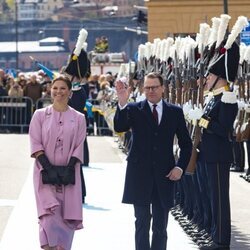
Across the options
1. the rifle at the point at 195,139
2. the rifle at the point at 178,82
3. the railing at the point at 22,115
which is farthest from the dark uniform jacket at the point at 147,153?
the railing at the point at 22,115

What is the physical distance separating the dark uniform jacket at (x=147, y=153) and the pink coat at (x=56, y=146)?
407 mm

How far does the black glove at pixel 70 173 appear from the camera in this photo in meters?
10.3

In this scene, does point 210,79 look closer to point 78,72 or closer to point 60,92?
point 60,92

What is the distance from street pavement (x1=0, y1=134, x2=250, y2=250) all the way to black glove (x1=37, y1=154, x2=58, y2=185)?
7.44 feet

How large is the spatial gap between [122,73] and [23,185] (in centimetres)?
978

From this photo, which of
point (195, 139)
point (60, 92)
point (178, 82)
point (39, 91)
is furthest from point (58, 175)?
point (39, 91)

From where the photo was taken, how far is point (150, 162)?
1058 centimetres

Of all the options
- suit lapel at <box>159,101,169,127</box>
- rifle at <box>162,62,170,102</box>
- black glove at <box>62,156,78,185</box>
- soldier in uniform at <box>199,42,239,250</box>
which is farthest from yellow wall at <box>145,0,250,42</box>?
black glove at <box>62,156,78,185</box>

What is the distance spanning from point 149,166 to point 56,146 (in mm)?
789

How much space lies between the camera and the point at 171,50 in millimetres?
16109

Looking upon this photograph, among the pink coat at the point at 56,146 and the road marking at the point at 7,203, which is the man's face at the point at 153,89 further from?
the road marking at the point at 7,203

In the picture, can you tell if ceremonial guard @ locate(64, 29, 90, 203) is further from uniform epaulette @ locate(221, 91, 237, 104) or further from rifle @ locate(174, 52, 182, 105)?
uniform epaulette @ locate(221, 91, 237, 104)

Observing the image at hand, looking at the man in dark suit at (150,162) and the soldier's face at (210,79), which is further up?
the soldier's face at (210,79)

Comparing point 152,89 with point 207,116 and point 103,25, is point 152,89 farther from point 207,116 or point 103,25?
point 103,25
